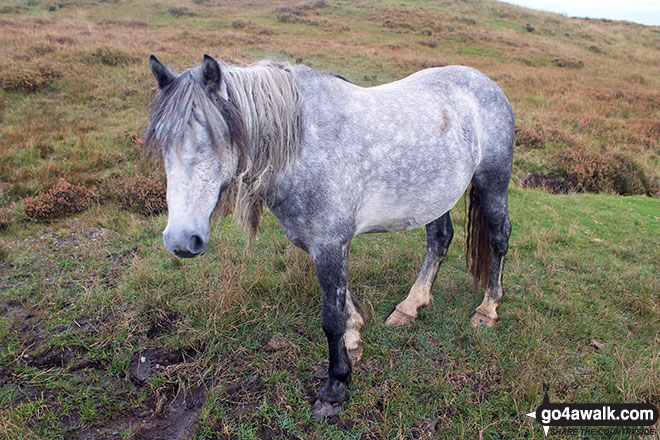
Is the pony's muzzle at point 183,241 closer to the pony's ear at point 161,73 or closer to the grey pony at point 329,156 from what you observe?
the grey pony at point 329,156

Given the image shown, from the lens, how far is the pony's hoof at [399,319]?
365 centimetres

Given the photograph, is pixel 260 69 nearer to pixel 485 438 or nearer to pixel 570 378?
pixel 485 438

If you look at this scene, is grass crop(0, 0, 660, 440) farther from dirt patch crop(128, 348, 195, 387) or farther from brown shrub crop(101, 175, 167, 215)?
brown shrub crop(101, 175, 167, 215)

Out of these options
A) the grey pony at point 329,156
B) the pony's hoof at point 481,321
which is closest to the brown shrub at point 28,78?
the grey pony at point 329,156

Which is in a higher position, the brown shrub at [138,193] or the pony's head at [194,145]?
the pony's head at [194,145]

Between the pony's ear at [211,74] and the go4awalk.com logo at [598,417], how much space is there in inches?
117

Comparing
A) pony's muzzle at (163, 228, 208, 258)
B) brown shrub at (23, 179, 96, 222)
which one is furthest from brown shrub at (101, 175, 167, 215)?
pony's muzzle at (163, 228, 208, 258)

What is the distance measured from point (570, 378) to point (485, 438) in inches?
39.0

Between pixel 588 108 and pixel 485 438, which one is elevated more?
pixel 588 108

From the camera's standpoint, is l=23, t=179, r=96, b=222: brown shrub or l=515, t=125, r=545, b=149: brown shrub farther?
l=515, t=125, r=545, b=149: brown shrub

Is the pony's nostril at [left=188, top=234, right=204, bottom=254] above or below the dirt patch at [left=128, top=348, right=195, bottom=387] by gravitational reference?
above

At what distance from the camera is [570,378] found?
2.98m

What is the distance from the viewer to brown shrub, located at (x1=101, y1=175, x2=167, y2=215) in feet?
18.2

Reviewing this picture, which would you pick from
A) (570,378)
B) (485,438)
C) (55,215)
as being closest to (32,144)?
(55,215)
